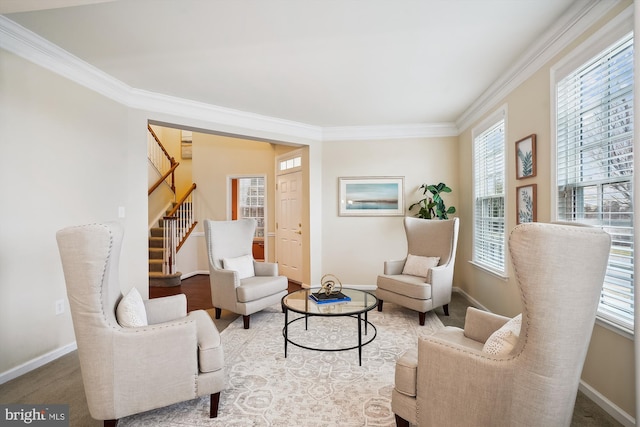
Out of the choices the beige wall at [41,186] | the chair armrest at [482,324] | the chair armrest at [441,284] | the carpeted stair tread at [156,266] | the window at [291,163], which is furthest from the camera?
the carpeted stair tread at [156,266]

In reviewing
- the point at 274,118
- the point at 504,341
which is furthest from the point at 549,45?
the point at 274,118

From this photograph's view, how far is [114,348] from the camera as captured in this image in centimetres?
163

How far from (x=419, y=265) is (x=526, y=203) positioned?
4.65ft

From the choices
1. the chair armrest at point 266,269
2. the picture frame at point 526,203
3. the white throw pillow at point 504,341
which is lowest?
the chair armrest at point 266,269

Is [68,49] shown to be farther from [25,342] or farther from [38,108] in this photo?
[25,342]

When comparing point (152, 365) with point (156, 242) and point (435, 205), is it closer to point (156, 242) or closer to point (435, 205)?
point (435, 205)

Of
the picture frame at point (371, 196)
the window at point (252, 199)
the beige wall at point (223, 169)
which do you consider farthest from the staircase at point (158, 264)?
the picture frame at point (371, 196)

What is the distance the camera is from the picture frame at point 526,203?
9.09 feet

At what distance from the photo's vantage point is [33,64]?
8.32ft

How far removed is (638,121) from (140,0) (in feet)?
9.94

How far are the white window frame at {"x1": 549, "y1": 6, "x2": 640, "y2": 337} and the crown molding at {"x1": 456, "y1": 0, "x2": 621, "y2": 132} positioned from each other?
118 mm

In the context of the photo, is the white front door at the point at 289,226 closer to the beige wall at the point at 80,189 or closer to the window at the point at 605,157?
the beige wall at the point at 80,189

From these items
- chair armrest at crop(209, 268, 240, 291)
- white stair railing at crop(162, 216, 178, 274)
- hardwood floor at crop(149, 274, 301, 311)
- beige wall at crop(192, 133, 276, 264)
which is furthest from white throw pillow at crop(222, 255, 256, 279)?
white stair railing at crop(162, 216, 178, 274)

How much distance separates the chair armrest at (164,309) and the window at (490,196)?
3.27 meters
